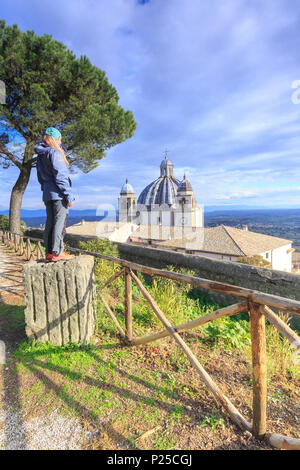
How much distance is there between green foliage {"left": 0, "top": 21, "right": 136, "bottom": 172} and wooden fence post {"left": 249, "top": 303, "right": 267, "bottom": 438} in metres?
11.9

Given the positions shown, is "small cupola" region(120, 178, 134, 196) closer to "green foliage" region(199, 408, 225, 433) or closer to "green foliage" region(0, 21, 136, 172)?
"green foliage" region(0, 21, 136, 172)

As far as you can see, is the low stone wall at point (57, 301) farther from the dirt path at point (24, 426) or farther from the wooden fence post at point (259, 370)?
the wooden fence post at point (259, 370)

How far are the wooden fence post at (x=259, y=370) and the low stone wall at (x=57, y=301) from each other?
2.04 meters

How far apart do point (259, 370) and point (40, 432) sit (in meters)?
1.80

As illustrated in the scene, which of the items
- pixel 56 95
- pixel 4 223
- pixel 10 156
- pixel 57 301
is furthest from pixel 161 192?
pixel 57 301

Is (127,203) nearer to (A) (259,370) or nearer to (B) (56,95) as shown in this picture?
(B) (56,95)

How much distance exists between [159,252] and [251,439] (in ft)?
22.5

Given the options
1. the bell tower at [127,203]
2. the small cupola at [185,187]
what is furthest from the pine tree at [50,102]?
the bell tower at [127,203]

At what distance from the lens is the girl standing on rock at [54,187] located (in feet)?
10.1

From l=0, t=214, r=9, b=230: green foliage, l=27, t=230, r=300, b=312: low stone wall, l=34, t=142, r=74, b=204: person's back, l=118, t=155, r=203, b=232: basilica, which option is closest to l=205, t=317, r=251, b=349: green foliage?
l=34, t=142, r=74, b=204: person's back

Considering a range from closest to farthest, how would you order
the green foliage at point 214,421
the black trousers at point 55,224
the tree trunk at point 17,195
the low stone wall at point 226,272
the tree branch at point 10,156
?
the green foliage at point 214,421 → the black trousers at point 55,224 → the low stone wall at point 226,272 → the tree branch at point 10,156 → the tree trunk at point 17,195

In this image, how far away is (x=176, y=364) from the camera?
2799 millimetres

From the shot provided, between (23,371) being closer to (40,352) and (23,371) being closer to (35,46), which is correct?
(40,352)
